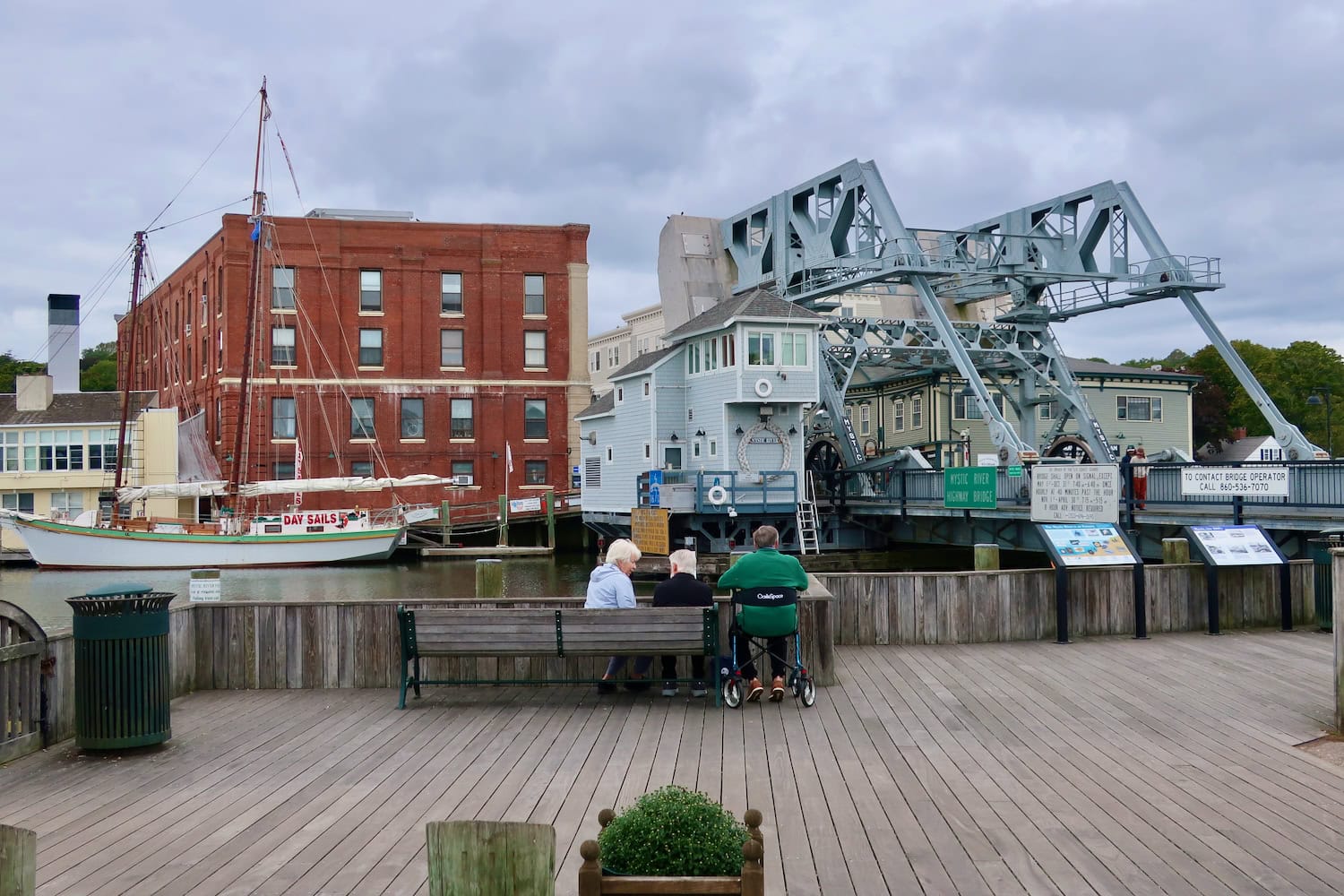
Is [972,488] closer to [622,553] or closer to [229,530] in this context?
[622,553]

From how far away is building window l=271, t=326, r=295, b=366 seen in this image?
53250 mm

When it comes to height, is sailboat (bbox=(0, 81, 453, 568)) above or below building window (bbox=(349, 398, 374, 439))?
below

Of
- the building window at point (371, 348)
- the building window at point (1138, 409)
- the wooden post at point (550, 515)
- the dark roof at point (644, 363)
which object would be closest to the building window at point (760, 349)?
the dark roof at point (644, 363)

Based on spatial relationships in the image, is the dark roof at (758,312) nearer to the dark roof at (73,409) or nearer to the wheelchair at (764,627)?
the wheelchair at (764,627)

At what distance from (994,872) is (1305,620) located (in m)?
11.0

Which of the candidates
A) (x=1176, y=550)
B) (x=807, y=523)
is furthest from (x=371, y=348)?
(x=1176, y=550)

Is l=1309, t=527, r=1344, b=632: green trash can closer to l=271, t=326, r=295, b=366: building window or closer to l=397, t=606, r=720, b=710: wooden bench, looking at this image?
l=397, t=606, r=720, b=710: wooden bench

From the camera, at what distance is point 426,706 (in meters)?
10.2

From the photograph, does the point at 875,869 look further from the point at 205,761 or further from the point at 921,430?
the point at 921,430

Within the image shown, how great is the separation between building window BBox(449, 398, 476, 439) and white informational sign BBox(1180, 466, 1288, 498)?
118 ft

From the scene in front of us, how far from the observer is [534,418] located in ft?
182

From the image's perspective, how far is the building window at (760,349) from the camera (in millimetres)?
36812

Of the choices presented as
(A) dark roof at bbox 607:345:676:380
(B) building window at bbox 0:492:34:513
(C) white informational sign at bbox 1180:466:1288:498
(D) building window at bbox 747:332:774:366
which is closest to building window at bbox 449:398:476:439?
(A) dark roof at bbox 607:345:676:380

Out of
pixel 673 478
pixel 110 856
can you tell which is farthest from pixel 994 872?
pixel 673 478
